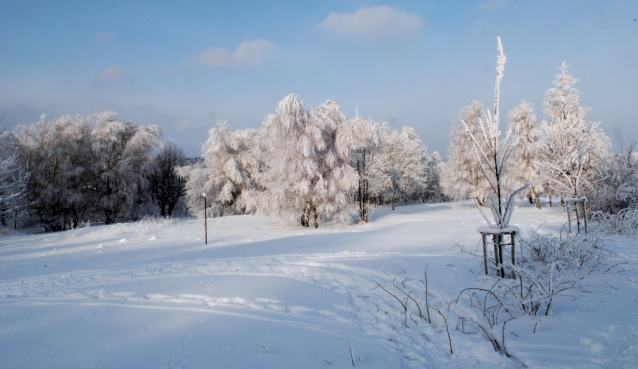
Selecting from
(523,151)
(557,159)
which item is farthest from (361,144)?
(523,151)

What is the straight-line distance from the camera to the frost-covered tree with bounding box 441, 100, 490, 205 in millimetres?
24250

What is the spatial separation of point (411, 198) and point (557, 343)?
4250 centimetres

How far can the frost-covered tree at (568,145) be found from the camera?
936 cm

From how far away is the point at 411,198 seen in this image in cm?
4400

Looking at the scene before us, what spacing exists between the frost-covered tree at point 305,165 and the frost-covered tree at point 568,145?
8.29 meters

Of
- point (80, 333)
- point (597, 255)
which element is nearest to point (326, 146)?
point (597, 255)

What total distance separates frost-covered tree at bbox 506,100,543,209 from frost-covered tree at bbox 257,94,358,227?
14900 mm

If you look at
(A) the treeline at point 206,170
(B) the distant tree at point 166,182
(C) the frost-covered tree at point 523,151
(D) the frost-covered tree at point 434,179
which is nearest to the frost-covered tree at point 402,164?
(A) the treeline at point 206,170

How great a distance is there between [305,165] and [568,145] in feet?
34.6

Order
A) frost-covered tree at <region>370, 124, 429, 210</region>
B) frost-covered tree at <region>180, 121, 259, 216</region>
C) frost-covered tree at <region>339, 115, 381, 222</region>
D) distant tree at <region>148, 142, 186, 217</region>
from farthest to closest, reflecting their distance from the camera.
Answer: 1. frost-covered tree at <region>370, 124, 429, 210</region>
2. distant tree at <region>148, 142, 186, 217</region>
3. frost-covered tree at <region>180, 121, 259, 216</region>
4. frost-covered tree at <region>339, 115, 381, 222</region>

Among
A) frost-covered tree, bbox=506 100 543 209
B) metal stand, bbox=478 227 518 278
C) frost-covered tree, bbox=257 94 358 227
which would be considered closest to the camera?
metal stand, bbox=478 227 518 278

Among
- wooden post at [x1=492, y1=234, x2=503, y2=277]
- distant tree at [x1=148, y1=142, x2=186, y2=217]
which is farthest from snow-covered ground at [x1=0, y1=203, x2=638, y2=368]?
distant tree at [x1=148, y1=142, x2=186, y2=217]

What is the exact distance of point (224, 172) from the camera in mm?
24547

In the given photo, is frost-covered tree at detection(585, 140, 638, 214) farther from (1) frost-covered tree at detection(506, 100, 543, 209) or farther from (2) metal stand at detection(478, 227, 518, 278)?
(1) frost-covered tree at detection(506, 100, 543, 209)
